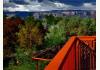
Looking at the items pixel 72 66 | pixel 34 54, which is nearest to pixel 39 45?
pixel 34 54

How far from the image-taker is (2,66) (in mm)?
2893

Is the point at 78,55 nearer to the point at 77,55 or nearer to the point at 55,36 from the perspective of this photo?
the point at 77,55

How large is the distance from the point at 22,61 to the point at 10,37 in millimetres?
176

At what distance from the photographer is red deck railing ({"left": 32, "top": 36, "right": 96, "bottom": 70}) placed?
283 cm

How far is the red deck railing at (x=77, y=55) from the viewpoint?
9.27 ft

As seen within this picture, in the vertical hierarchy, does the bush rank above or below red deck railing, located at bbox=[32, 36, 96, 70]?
above

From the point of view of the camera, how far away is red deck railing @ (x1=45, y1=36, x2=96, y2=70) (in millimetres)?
2825

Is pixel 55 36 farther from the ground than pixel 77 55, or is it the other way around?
pixel 55 36

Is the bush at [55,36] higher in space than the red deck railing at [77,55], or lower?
higher

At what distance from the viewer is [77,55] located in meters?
2.89

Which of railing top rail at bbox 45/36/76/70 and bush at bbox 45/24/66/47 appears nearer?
railing top rail at bbox 45/36/76/70

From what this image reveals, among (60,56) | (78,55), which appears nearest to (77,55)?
(78,55)

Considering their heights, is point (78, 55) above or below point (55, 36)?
below

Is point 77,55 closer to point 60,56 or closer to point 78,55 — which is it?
point 78,55
